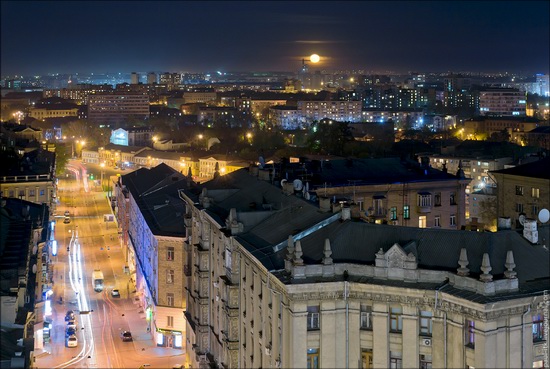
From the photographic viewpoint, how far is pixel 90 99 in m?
145

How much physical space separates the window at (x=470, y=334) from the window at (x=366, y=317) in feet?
7.18

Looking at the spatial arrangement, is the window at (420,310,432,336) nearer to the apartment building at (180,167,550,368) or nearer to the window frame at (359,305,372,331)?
the apartment building at (180,167,550,368)

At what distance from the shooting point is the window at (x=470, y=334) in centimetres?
1633

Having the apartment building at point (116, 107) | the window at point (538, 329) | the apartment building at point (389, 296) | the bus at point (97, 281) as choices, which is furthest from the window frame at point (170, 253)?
the apartment building at point (116, 107)

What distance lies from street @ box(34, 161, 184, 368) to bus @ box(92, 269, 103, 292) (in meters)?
0.23

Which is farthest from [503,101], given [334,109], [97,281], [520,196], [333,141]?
[97,281]

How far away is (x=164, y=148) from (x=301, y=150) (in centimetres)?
2367

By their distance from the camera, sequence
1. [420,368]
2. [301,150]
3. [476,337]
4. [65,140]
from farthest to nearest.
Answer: [65,140] → [301,150] → [420,368] → [476,337]

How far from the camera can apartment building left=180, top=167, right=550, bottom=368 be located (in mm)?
16344

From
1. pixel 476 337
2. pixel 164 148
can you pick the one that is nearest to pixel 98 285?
pixel 476 337

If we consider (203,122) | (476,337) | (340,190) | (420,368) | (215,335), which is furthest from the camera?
(203,122)

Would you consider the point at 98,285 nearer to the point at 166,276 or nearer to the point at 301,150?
the point at 166,276

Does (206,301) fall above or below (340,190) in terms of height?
below

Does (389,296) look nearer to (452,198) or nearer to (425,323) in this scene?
(425,323)
